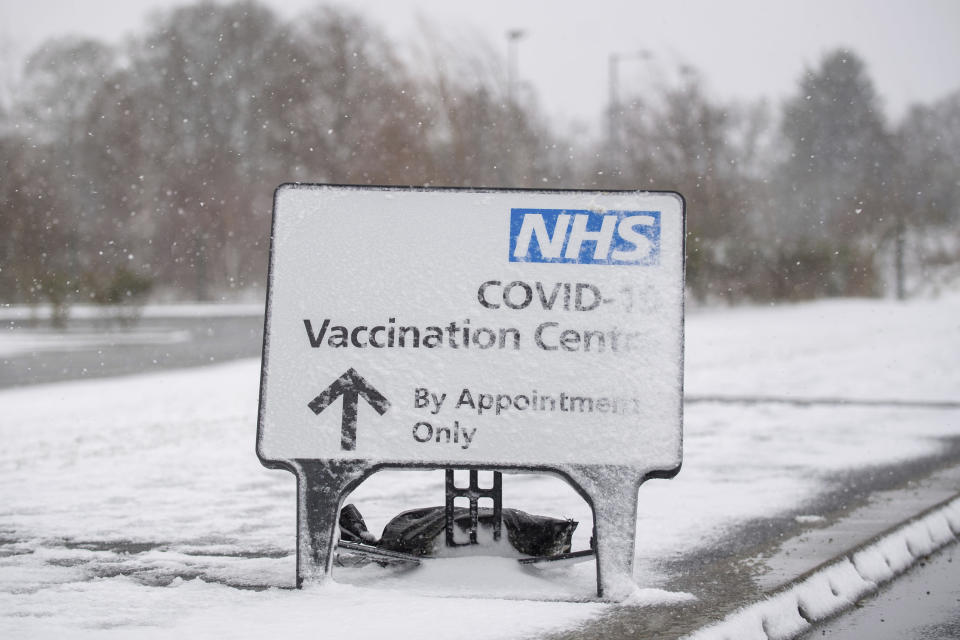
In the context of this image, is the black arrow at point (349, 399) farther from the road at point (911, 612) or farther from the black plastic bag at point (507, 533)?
the road at point (911, 612)

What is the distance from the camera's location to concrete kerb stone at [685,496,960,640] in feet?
14.3

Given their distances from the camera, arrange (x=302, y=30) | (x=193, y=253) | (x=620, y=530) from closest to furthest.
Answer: (x=620, y=530) < (x=302, y=30) < (x=193, y=253)

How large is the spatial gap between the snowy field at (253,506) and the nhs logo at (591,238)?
1.33m

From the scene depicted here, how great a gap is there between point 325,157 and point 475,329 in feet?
117

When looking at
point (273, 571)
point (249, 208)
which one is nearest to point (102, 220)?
point (249, 208)

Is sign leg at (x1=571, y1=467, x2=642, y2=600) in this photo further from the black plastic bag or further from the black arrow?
the black arrow

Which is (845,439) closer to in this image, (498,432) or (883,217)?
(498,432)

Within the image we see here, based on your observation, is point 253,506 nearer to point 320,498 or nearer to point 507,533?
point 507,533

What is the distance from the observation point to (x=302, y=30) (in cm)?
4616

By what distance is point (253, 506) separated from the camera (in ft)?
22.4

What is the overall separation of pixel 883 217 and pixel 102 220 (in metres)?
32.8

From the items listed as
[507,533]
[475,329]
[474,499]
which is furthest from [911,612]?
[475,329]

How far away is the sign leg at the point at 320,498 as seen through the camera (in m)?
4.54

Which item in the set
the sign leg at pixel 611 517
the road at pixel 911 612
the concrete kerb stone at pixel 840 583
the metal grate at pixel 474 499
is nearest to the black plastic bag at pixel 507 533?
the metal grate at pixel 474 499
